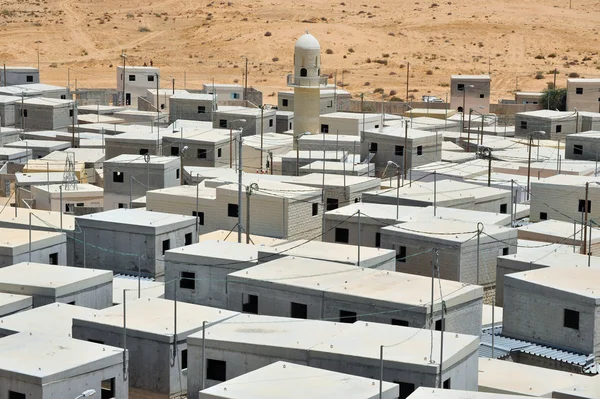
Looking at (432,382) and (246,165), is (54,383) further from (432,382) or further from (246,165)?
(246,165)

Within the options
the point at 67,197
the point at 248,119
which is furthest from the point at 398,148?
the point at 67,197

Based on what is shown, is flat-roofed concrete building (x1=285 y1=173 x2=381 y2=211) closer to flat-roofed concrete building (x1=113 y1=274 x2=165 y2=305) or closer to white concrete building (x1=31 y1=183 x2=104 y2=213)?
white concrete building (x1=31 y1=183 x2=104 y2=213)

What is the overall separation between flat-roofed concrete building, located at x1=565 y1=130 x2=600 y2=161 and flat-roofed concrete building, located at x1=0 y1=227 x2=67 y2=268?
80.6 feet

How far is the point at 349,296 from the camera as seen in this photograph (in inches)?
970

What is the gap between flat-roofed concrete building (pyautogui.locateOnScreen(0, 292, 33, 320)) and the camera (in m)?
25.6

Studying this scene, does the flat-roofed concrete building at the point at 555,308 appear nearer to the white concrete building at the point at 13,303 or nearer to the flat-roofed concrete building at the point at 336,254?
the flat-roofed concrete building at the point at 336,254

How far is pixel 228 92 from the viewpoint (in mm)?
72688

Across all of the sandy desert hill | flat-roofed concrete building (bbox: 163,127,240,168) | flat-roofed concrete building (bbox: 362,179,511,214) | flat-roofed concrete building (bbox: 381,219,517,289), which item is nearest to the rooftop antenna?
flat-roofed concrete building (bbox: 163,127,240,168)

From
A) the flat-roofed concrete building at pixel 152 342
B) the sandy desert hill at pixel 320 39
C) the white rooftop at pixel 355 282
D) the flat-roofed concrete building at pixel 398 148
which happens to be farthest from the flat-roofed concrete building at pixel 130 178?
the sandy desert hill at pixel 320 39

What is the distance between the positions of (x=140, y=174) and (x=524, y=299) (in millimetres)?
18979

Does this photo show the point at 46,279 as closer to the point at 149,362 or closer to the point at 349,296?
the point at 149,362

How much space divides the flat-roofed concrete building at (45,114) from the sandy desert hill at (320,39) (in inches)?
1071

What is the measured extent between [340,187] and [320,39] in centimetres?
6725

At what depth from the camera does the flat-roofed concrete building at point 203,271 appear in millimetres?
27891
